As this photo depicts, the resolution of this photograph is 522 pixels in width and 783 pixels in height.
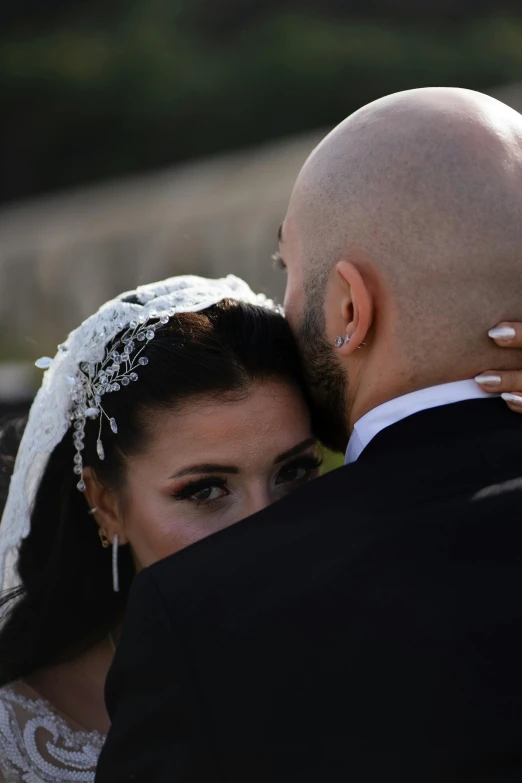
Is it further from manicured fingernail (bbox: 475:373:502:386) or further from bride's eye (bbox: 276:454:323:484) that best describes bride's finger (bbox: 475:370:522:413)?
bride's eye (bbox: 276:454:323:484)

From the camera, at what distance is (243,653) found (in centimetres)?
205

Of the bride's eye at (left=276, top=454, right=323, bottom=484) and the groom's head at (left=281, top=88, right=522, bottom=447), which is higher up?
the groom's head at (left=281, top=88, right=522, bottom=447)

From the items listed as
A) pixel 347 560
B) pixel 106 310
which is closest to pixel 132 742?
pixel 347 560

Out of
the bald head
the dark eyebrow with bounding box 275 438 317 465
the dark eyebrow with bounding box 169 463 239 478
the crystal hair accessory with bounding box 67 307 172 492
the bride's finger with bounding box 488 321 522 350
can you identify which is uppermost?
the bald head

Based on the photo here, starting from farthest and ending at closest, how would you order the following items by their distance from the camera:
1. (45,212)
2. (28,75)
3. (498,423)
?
(28,75) < (45,212) < (498,423)

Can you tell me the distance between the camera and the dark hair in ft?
10.4

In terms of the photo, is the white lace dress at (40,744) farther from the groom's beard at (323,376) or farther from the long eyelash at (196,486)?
the groom's beard at (323,376)

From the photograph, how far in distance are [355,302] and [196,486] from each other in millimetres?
942

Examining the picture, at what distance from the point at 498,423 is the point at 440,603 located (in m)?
0.47

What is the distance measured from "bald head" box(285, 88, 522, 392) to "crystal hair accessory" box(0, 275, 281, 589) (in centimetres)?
91

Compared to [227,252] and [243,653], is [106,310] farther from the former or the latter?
[227,252]

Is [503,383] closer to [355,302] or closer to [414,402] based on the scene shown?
[414,402]

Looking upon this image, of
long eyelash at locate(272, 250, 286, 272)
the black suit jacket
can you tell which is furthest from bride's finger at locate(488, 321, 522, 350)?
long eyelash at locate(272, 250, 286, 272)

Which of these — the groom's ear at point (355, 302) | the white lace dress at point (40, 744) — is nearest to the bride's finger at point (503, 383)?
the groom's ear at point (355, 302)
